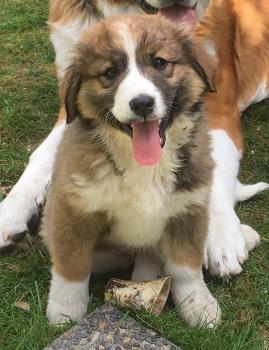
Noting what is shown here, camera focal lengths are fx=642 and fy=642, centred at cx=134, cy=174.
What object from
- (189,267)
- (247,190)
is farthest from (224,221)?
(189,267)

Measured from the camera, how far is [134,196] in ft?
7.98

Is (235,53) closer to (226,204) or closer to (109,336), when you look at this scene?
(226,204)

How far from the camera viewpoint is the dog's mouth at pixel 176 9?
316cm

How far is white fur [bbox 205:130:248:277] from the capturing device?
2.99 m

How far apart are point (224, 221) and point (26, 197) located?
Answer: 1016mm

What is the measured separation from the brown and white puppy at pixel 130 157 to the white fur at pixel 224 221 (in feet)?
0.99

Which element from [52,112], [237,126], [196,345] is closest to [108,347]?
[196,345]

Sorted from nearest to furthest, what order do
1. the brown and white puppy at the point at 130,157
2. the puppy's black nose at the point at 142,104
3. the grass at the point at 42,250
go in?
the puppy's black nose at the point at 142,104, the brown and white puppy at the point at 130,157, the grass at the point at 42,250

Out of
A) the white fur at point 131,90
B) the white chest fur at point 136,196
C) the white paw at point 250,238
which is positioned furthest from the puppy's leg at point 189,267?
the white fur at point 131,90

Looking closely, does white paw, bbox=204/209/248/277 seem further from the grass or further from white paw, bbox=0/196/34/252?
white paw, bbox=0/196/34/252

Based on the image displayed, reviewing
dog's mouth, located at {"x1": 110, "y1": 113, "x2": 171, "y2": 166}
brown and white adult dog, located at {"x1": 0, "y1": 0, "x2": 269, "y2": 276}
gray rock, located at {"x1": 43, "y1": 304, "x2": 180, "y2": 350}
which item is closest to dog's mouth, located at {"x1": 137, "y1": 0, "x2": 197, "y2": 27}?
brown and white adult dog, located at {"x1": 0, "y1": 0, "x2": 269, "y2": 276}

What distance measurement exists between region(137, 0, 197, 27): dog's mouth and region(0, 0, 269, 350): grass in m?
1.05

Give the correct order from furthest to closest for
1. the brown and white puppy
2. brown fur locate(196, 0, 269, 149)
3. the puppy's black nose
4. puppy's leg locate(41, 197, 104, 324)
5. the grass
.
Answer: brown fur locate(196, 0, 269, 149), the grass, puppy's leg locate(41, 197, 104, 324), the brown and white puppy, the puppy's black nose

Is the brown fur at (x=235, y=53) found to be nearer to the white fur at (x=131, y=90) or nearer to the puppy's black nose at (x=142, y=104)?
the white fur at (x=131, y=90)
